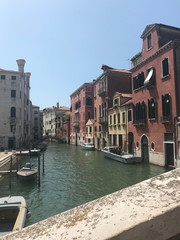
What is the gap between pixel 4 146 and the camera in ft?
106

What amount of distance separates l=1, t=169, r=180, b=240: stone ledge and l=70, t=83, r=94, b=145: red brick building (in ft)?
132

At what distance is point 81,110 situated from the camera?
145 feet

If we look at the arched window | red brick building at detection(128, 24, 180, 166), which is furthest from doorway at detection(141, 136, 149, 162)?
the arched window

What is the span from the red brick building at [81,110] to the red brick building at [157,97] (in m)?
20.8

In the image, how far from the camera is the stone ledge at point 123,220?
112 centimetres

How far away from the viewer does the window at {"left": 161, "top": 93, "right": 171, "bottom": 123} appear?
15.9 m

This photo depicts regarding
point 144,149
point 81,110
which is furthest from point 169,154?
point 81,110

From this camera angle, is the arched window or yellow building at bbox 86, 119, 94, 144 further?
yellow building at bbox 86, 119, 94, 144

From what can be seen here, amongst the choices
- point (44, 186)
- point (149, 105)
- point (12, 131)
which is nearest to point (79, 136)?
point (12, 131)

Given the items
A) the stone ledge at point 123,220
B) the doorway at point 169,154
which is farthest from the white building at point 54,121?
the stone ledge at point 123,220

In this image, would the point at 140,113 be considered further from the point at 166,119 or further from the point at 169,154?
the point at 169,154

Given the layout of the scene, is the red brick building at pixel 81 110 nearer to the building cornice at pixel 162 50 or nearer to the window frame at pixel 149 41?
the building cornice at pixel 162 50

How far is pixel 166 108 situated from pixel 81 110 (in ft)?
96.5

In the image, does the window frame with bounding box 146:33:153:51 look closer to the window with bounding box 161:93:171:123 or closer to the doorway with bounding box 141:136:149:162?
the window with bounding box 161:93:171:123
